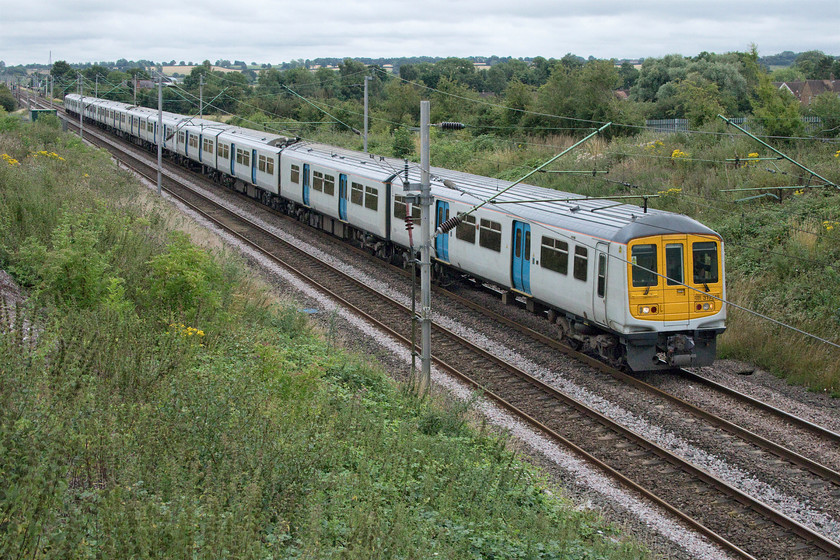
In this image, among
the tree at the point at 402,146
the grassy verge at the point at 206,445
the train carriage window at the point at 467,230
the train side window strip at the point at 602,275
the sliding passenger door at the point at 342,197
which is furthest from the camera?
the tree at the point at 402,146

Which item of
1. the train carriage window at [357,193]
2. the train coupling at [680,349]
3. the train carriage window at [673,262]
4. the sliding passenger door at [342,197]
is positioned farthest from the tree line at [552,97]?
the train coupling at [680,349]

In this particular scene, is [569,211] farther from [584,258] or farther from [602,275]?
[602,275]

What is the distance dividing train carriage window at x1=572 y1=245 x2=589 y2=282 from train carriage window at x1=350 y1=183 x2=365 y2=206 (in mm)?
9793

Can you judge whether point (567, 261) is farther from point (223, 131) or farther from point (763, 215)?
point (223, 131)

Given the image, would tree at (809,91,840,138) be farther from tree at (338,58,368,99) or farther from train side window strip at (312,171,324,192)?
tree at (338,58,368,99)

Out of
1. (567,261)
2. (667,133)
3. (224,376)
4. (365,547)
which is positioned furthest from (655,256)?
(667,133)

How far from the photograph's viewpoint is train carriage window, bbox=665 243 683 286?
13.3 m

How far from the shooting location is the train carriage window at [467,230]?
17.6m

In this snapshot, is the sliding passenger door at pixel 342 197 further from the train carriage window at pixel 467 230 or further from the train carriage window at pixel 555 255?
the train carriage window at pixel 555 255

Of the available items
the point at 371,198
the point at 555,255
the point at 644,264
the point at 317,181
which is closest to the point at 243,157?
the point at 317,181

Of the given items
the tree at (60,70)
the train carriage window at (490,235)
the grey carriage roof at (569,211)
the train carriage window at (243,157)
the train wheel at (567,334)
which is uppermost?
the tree at (60,70)

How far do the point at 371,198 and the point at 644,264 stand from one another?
1054cm

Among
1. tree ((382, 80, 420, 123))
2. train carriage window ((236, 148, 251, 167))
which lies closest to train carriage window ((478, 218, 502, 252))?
train carriage window ((236, 148, 251, 167))

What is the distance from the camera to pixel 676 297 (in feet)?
44.2
